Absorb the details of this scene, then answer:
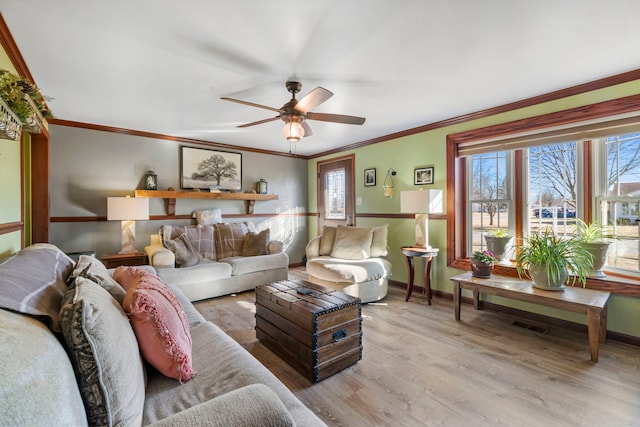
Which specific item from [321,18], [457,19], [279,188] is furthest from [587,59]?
[279,188]

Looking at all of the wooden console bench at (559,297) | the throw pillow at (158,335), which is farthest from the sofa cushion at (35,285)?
the wooden console bench at (559,297)

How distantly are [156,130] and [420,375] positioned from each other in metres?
4.30

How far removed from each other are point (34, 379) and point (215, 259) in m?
3.68

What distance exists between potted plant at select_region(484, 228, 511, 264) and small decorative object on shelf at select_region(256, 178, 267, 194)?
361 centimetres

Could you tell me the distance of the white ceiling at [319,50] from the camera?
65.7 inches

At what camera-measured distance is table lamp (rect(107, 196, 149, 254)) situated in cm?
367

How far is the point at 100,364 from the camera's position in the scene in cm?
83

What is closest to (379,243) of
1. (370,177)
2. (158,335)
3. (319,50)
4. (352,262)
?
(352,262)

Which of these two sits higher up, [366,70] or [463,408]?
[366,70]

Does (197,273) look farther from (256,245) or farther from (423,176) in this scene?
(423,176)

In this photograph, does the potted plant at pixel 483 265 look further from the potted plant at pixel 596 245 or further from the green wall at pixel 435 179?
the potted plant at pixel 596 245

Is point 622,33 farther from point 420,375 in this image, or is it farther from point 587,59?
point 420,375

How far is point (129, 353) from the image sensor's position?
0.99 m

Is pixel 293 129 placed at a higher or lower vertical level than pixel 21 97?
higher
